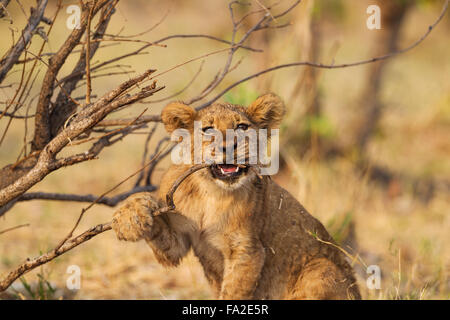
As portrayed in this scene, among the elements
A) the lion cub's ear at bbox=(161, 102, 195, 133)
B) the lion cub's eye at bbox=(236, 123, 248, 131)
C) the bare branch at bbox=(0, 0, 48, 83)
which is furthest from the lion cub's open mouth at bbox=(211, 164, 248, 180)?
the bare branch at bbox=(0, 0, 48, 83)

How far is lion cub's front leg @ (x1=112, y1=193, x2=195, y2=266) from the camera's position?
10.0ft

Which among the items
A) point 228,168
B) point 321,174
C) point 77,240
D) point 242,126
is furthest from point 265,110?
point 321,174

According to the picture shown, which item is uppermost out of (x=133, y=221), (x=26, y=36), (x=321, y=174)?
(x=26, y=36)

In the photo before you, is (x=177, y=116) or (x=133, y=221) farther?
(x=177, y=116)

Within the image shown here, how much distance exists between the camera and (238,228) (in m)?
3.39

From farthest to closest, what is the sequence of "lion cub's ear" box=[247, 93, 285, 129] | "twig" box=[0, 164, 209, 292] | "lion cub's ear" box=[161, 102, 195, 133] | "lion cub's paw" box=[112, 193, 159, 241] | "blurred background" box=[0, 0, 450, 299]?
"blurred background" box=[0, 0, 450, 299], "lion cub's ear" box=[247, 93, 285, 129], "lion cub's ear" box=[161, 102, 195, 133], "lion cub's paw" box=[112, 193, 159, 241], "twig" box=[0, 164, 209, 292]

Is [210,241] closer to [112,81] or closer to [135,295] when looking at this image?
[135,295]

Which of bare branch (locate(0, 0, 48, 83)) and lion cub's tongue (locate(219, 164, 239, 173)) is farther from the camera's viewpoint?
bare branch (locate(0, 0, 48, 83))

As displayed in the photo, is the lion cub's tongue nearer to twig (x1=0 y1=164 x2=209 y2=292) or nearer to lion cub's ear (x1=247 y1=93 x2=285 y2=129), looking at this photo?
twig (x1=0 y1=164 x2=209 y2=292)

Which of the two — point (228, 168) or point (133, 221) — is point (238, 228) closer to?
point (228, 168)

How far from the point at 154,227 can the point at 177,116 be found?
0.66m

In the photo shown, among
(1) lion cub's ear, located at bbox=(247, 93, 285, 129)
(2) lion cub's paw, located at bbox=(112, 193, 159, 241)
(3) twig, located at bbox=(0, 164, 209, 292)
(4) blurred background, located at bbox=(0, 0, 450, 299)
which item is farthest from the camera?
(4) blurred background, located at bbox=(0, 0, 450, 299)

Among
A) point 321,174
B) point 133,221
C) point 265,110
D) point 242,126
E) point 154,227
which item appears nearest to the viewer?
point 133,221

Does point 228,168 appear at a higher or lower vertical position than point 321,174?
higher
